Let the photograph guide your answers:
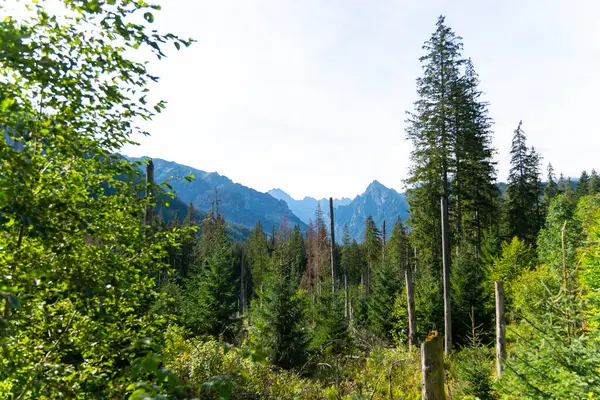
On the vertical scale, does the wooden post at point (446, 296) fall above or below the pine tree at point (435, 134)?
below

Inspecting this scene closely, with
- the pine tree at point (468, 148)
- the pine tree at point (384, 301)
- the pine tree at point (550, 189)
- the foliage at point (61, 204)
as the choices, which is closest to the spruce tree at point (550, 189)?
the pine tree at point (550, 189)

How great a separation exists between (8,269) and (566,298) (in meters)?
5.81

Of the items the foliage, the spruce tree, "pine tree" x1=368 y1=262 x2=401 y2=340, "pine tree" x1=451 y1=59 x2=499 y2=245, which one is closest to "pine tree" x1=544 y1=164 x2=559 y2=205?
the spruce tree

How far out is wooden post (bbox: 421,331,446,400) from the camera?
363 centimetres

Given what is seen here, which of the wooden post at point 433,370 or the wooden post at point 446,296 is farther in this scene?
the wooden post at point 446,296

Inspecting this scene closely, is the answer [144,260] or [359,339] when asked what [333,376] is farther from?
[144,260]

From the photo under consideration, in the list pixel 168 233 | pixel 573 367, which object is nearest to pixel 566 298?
pixel 573 367

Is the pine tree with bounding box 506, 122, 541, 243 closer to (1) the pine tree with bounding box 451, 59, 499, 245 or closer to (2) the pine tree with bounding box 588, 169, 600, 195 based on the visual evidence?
(1) the pine tree with bounding box 451, 59, 499, 245

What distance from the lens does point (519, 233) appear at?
100ft

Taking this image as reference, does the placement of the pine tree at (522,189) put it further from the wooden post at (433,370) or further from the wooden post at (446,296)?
the wooden post at (433,370)

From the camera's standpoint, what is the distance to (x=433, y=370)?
3.64 meters

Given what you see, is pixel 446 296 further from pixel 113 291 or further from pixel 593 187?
pixel 593 187

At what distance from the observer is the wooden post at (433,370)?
3635 mm

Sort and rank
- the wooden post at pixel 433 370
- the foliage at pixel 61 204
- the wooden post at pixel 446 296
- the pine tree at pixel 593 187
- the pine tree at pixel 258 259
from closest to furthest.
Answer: the foliage at pixel 61 204 < the wooden post at pixel 433 370 < the wooden post at pixel 446 296 < the pine tree at pixel 258 259 < the pine tree at pixel 593 187
